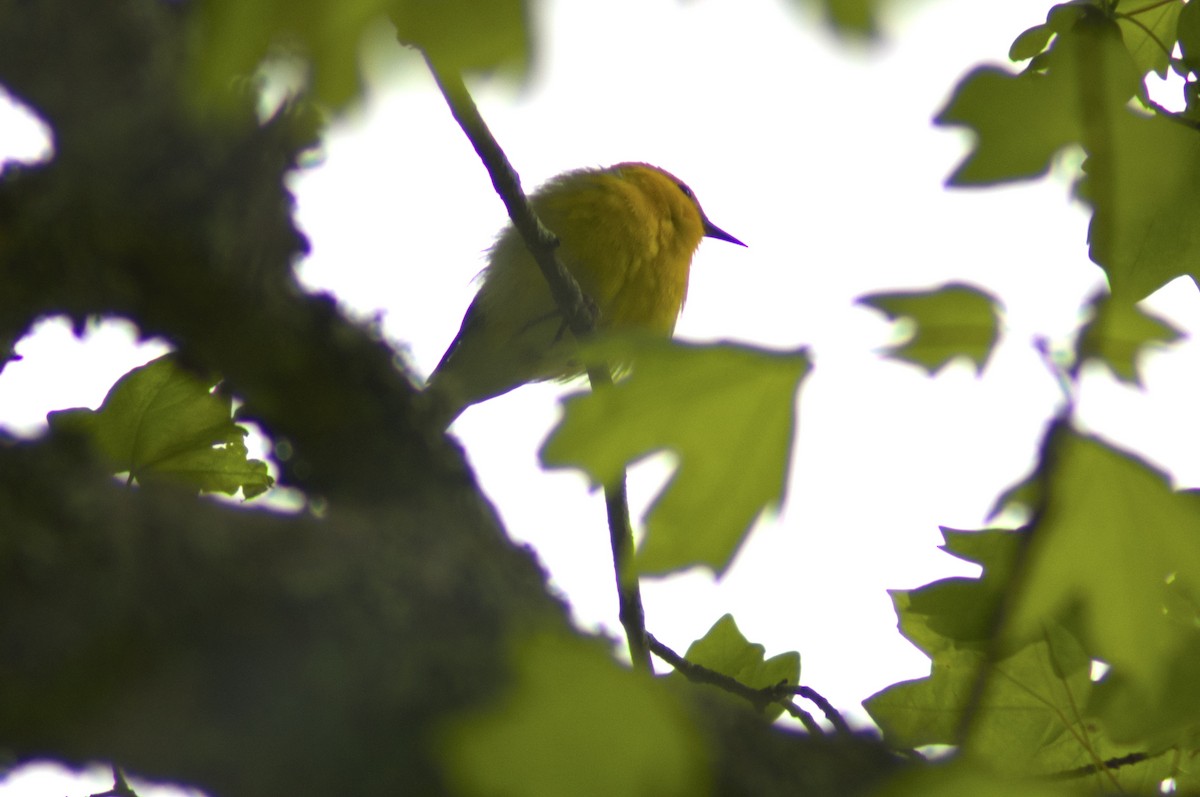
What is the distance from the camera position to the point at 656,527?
3.39ft

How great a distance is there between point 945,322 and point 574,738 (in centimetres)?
51

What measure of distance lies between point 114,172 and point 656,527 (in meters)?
0.55

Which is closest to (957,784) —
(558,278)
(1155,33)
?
(1155,33)

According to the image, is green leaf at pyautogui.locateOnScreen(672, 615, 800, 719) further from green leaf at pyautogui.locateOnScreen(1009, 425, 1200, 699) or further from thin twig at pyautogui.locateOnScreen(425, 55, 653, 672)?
green leaf at pyautogui.locateOnScreen(1009, 425, 1200, 699)

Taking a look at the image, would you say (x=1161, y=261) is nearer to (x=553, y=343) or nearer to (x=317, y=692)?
(x=317, y=692)

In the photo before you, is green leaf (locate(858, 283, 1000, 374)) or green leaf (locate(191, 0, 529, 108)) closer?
green leaf (locate(191, 0, 529, 108))

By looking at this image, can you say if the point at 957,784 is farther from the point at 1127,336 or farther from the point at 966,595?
the point at 966,595

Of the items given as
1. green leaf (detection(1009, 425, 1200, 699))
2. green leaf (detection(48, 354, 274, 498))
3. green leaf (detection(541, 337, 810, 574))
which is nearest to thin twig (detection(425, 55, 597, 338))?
green leaf (detection(48, 354, 274, 498))

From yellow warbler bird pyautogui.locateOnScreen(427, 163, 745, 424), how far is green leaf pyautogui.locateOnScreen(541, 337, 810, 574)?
11.3ft

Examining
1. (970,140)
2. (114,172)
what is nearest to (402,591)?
(114,172)

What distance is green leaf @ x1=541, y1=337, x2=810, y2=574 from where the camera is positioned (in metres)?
0.98

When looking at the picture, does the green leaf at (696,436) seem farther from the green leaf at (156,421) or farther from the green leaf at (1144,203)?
the green leaf at (156,421)

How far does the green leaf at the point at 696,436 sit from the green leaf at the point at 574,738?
32cm

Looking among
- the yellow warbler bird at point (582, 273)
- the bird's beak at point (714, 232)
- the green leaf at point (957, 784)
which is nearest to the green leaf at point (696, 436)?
the green leaf at point (957, 784)
